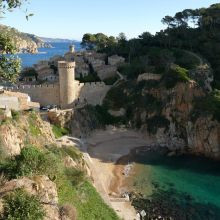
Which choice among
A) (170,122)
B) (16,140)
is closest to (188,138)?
(170,122)

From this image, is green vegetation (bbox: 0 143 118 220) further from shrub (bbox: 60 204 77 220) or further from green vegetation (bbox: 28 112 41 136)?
green vegetation (bbox: 28 112 41 136)

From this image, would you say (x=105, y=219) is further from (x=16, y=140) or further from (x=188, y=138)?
(x=188, y=138)

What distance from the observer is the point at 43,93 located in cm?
4719

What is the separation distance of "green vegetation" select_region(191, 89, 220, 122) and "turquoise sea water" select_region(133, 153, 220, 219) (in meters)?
5.10

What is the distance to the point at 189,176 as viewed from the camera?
41312mm

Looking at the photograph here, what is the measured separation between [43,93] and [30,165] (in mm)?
27833

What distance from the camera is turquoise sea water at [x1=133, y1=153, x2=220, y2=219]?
35.9 meters

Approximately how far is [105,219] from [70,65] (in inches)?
1036

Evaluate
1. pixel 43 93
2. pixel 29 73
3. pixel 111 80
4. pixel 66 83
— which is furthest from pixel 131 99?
pixel 29 73

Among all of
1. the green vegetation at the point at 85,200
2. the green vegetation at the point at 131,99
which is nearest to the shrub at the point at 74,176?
the green vegetation at the point at 85,200

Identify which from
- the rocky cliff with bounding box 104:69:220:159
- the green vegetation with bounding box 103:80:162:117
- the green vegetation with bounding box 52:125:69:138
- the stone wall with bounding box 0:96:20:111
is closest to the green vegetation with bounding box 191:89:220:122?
the rocky cliff with bounding box 104:69:220:159

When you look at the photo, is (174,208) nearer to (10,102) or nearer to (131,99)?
(10,102)

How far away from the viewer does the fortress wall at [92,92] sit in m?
49.5

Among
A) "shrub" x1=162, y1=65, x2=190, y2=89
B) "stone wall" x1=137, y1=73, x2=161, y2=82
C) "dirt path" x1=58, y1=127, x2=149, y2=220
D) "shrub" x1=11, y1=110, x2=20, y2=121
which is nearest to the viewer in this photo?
"shrub" x1=11, y1=110, x2=20, y2=121
